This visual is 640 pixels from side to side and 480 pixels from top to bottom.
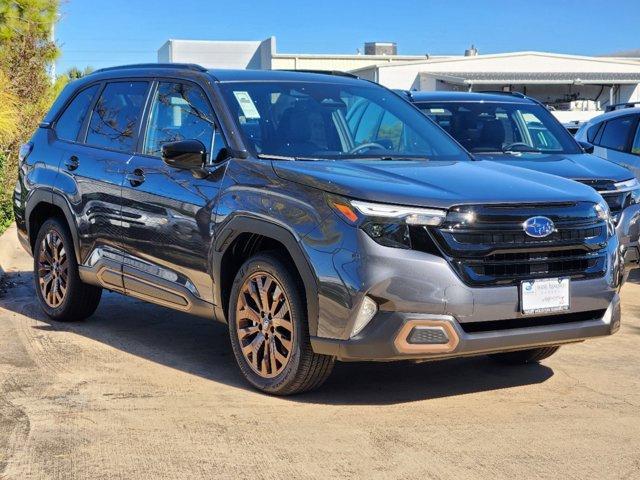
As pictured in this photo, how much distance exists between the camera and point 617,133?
468 inches

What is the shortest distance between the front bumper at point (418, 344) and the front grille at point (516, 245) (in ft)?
0.85

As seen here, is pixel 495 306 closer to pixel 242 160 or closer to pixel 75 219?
pixel 242 160

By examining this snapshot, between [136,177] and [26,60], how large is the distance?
11.1 m

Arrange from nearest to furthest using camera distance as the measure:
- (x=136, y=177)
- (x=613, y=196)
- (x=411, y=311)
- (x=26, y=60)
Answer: (x=411, y=311) < (x=136, y=177) < (x=613, y=196) < (x=26, y=60)

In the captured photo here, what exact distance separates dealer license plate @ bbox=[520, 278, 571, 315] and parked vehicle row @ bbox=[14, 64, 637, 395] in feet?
0.03

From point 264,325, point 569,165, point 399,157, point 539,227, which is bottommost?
point 264,325

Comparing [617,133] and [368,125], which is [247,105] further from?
[617,133]

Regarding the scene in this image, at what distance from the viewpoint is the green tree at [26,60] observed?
1551cm

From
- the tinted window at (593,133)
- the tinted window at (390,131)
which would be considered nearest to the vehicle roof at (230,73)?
the tinted window at (390,131)

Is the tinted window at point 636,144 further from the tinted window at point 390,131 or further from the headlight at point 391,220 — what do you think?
the headlight at point 391,220

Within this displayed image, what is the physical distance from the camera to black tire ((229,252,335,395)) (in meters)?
5.46

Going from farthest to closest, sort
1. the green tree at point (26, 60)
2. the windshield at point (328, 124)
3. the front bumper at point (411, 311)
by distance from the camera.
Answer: the green tree at point (26, 60) → the windshield at point (328, 124) → the front bumper at point (411, 311)

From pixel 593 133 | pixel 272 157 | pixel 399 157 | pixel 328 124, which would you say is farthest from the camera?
pixel 593 133

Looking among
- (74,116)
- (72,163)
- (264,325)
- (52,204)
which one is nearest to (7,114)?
(74,116)
